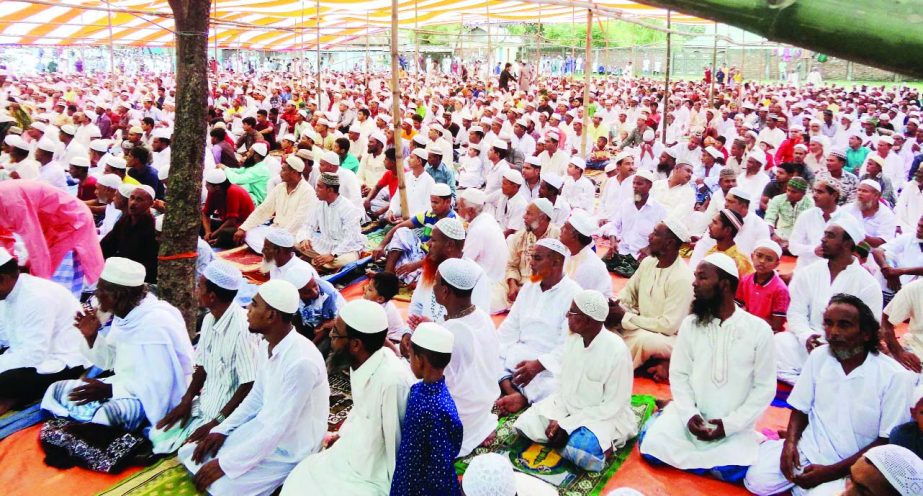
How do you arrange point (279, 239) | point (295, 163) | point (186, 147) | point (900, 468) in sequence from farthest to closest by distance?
point (295, 163) < point (279, 239) < point (186, 147) < point (900, 468)

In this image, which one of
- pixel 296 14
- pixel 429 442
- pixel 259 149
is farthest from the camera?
pixel 296 14

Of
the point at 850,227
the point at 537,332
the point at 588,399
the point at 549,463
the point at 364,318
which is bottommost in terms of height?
the point at 549,463

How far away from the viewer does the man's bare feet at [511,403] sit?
4.09 meters

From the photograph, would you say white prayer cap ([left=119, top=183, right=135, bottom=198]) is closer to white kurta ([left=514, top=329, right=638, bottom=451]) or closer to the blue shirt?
white kurta ([left=514, top=329, right=638, bottom=451])

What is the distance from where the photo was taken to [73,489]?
3393 mm

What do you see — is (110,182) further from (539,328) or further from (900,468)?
(900,468)

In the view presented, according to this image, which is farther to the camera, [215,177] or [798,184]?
[215,177]

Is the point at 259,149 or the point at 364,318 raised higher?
the point at 259,149

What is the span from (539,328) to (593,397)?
0.78 m

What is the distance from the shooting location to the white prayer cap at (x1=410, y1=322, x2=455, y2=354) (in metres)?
2.79

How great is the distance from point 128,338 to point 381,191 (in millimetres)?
5117

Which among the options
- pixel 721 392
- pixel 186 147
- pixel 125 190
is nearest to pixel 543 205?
pixel 721 392

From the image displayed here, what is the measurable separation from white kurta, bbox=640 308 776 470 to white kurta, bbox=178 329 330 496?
5.29 ft

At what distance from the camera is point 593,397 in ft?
11.9
